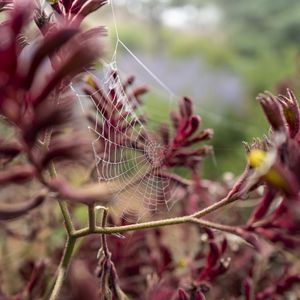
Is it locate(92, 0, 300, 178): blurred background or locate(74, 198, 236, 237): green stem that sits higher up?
locate(74, 198, 236, 237): green stem

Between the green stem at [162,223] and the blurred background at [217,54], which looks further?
the blurred background at [217,54]

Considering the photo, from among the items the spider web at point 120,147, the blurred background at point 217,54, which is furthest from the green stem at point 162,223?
the blurred background at point 217,54

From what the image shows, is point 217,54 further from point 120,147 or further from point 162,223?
point 162,223

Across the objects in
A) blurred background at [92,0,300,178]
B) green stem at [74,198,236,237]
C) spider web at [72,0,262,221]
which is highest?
green stem at [74,198,236,237]

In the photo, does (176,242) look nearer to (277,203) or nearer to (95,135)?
(95,135)

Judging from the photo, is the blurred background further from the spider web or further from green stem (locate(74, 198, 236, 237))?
green stem (locate(74, 198, 236, 237))

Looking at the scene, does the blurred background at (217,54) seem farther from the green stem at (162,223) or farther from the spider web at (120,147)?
the green stem at (162,223)

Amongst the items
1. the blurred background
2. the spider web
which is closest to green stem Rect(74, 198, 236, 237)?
the spider web

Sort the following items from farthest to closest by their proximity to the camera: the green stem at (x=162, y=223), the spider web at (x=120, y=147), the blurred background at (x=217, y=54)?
the blurred background at (x=217, y=54) < the spider web at (x=120, y=147) < the green stem at (x=162, y=223)

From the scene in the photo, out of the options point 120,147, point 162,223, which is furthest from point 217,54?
point 162,223
